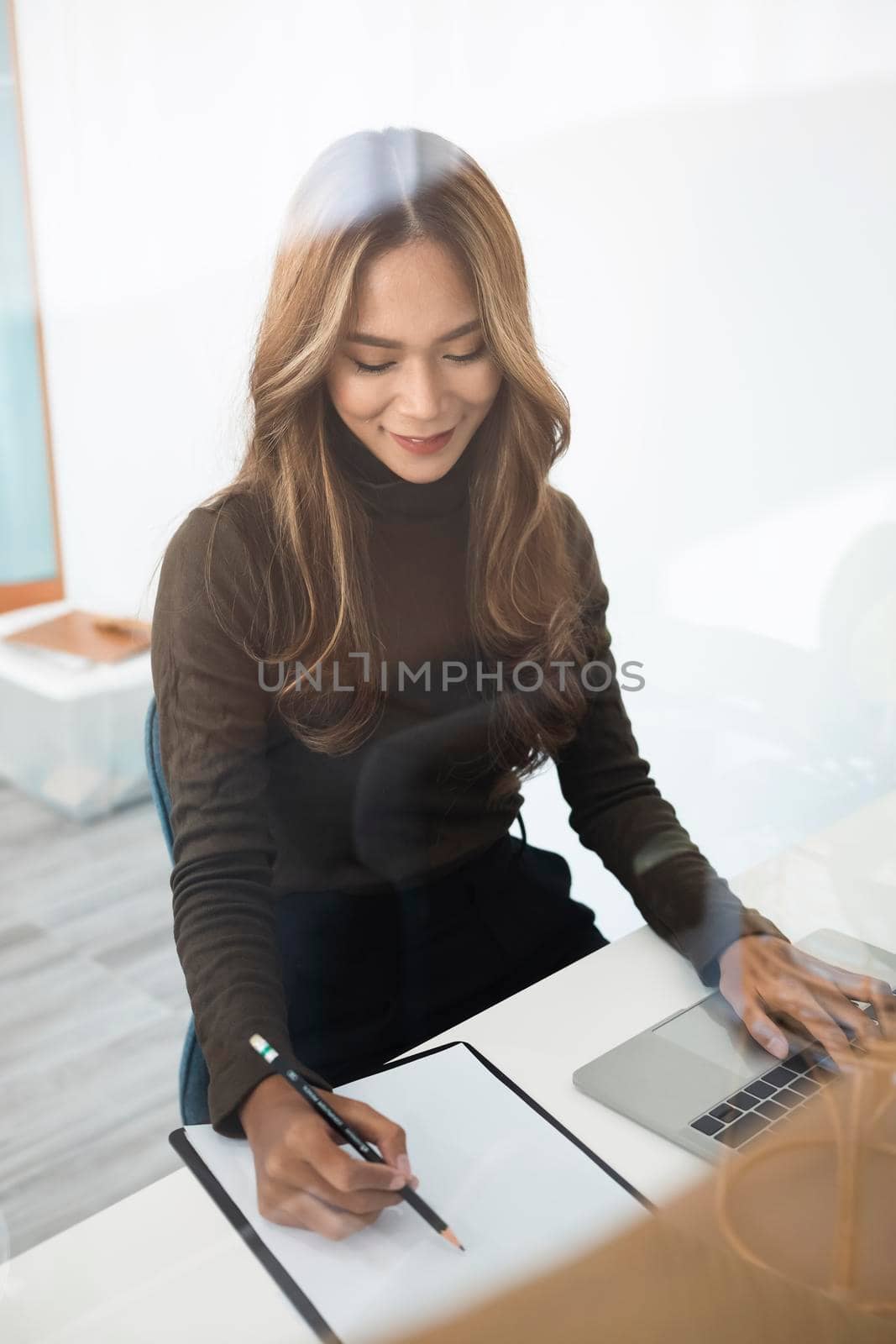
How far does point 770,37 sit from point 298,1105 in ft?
2.55

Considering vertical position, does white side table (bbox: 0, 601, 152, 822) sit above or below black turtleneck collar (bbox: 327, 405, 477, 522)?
below

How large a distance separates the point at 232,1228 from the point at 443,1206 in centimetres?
10

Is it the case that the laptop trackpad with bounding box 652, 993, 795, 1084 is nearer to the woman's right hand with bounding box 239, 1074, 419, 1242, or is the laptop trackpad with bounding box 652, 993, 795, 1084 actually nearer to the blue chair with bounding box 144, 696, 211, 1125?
the woman's right hand with bounding box 239, 1074, 419, 1242

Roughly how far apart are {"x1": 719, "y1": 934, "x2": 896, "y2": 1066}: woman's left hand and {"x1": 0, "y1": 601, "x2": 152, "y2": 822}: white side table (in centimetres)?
49

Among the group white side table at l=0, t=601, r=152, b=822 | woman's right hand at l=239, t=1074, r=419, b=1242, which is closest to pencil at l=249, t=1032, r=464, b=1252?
woman's right hand at l=239, t=1074, r=419, b=1242

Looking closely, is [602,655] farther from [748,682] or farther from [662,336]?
[662,336]

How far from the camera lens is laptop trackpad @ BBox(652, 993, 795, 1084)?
26.4 inches

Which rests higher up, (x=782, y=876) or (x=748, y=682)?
(x=748, y=682)

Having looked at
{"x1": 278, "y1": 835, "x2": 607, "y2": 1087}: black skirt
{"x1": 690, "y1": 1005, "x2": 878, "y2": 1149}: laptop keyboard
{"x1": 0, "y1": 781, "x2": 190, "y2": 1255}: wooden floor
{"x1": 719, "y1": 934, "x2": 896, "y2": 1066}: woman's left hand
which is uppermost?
{"x1": 719, "y1": 934, "x2": 896, "y2": 1066}: woman's left hand

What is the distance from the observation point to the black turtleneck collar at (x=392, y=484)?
78 centimetres

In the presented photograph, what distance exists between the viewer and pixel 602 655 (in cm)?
97

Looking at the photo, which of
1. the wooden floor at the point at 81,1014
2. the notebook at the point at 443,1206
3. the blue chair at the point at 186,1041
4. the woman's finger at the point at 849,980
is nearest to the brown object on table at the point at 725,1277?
the notebook at the point at 443,1206

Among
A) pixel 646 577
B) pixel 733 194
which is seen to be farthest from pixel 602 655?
pixel 733 194

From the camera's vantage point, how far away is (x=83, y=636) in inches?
37.6
